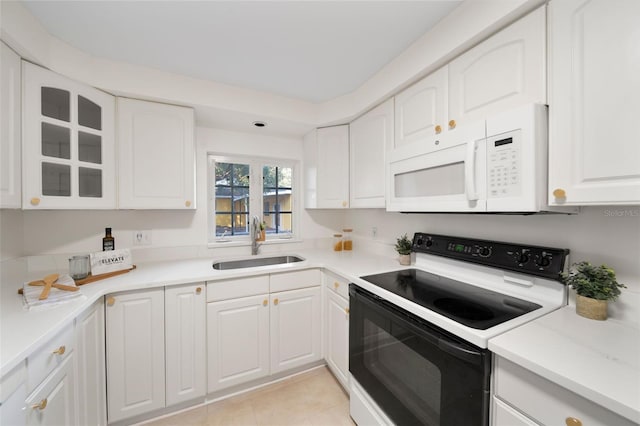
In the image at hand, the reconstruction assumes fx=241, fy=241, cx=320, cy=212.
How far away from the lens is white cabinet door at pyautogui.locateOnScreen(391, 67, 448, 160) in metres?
1.32

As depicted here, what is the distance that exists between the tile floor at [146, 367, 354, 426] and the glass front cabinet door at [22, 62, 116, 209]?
1484 mm

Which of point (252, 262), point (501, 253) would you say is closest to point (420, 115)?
point (501, 253)

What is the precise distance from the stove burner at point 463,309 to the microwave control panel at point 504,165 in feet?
1.63

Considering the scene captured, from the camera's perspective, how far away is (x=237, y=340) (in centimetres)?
169

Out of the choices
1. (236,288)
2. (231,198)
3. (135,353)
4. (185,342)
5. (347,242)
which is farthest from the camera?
(347,242)

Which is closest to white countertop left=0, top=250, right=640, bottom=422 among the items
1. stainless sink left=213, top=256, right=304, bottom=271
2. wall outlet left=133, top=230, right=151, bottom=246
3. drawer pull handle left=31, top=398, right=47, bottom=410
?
drawer pull handle left=31, top=398, right=47, bottom=410

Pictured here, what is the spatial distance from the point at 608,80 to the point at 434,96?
689 mm

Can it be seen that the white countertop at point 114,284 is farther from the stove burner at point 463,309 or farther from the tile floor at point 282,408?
the tile floor at point 282,408

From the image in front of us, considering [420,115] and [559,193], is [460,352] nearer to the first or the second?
[559,193]

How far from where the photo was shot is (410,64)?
1446mm

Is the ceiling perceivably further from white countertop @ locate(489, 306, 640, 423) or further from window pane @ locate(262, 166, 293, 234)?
white countertop @ locate(489, 306, 640, 423)

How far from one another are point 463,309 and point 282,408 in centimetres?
136

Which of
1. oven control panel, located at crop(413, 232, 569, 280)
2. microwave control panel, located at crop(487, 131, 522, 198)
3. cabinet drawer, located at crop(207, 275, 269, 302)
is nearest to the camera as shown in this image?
microwave control panel, located at crop(487, 131, 522, 198)

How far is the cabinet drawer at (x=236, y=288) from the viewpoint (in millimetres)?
1615
